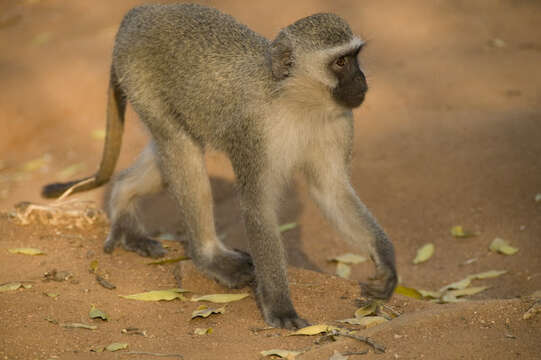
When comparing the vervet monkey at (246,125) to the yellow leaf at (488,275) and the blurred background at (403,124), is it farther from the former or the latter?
the yellow leaf at (488,275)

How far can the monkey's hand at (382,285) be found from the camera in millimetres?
3961

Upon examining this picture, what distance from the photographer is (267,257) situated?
4.04 metres

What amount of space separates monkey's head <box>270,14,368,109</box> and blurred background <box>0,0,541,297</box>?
18.0 inches

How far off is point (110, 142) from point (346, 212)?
77.2 inches

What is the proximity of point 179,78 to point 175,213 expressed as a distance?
289 cm

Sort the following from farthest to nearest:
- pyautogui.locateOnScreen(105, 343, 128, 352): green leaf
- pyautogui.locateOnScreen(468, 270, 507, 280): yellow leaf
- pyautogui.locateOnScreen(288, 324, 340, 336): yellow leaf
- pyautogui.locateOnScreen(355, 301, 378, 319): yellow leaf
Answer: pyautogui.locateOnScreen(468, 270, 507, 280): yellow leaf → pyautogui.locateOnScreen(355, 301, 378, 319): yellow leaf → pyautogui.locateOnScreen(288, 324, 340, 336): yellow leaf → pyautogui.locateOnScreen(105, 343, 128, 352): green leaf

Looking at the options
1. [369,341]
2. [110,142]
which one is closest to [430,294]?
[369,341]

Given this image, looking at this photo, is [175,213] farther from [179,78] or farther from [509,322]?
[509,322]

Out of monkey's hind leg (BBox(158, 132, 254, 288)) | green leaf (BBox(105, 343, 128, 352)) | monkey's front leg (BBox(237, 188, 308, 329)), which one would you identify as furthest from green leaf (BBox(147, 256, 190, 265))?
green leaf (BBox(105, 343, 128, 352))

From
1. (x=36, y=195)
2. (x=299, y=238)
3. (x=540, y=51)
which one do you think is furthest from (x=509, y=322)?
(x=540, y=51)

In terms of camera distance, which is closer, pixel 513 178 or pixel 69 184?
pixel 69 184

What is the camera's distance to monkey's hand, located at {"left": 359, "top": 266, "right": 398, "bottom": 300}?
396cm

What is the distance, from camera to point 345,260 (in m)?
5.99

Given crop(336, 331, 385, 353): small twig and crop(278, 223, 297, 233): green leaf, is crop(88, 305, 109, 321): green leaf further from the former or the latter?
crop(278, 223, 297, 233): green leaf
